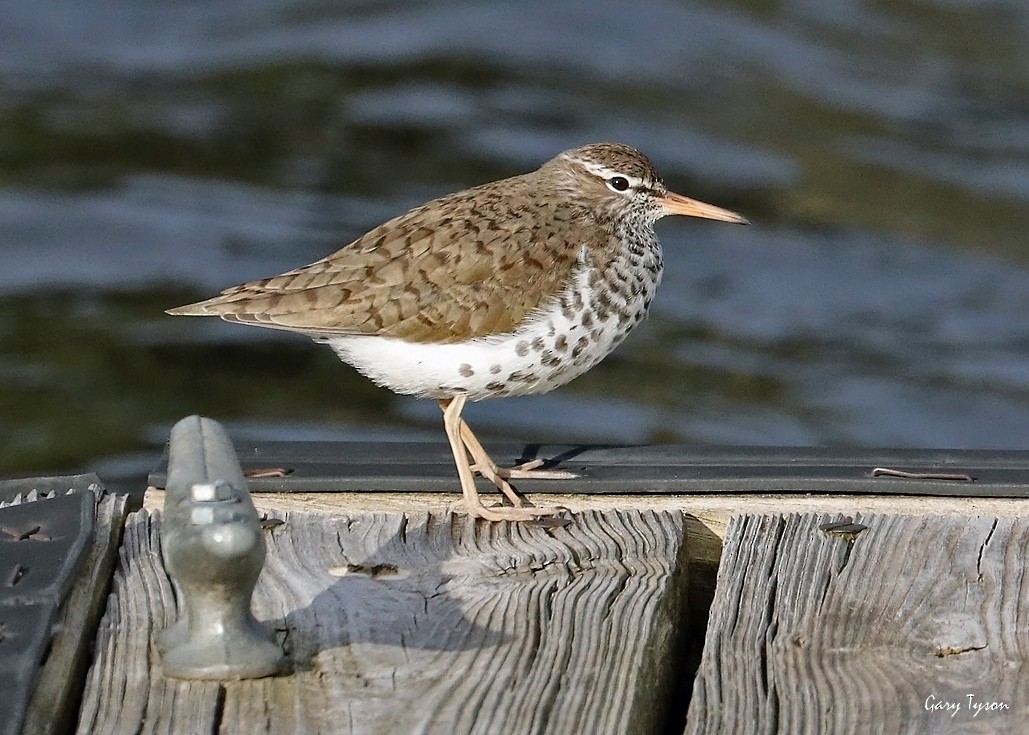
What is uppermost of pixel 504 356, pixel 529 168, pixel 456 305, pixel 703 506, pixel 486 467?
pixel 529 168

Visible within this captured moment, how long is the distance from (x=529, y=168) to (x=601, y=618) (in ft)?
37.1

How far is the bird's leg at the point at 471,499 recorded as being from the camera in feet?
A: 15.7

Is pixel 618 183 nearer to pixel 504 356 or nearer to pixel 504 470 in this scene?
pixel 504 356

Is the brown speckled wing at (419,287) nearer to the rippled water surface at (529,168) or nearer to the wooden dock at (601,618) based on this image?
the wooden dock at (601,618)

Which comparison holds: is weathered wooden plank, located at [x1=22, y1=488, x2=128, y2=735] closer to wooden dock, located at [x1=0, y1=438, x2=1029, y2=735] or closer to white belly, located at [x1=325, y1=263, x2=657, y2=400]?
wooden dock, located at [x1=0, y1=438, x2=1029, y2=735]

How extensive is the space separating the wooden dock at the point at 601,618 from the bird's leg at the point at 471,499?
76 mm

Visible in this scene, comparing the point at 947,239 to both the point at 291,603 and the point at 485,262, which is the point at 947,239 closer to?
the point at 485,262

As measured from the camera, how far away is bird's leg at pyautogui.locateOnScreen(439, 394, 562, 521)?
4793 millimetres

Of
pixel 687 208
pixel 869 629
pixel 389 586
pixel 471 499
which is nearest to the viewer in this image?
pixel 869 629

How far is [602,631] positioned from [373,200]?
11.0 m

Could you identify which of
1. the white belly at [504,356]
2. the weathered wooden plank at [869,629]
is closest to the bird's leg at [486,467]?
the white belly at [504,356]

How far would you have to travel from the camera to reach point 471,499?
495 centimetres

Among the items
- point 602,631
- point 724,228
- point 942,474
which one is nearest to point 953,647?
point 602,631

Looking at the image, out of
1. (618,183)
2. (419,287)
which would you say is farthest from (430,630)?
(618,183)
